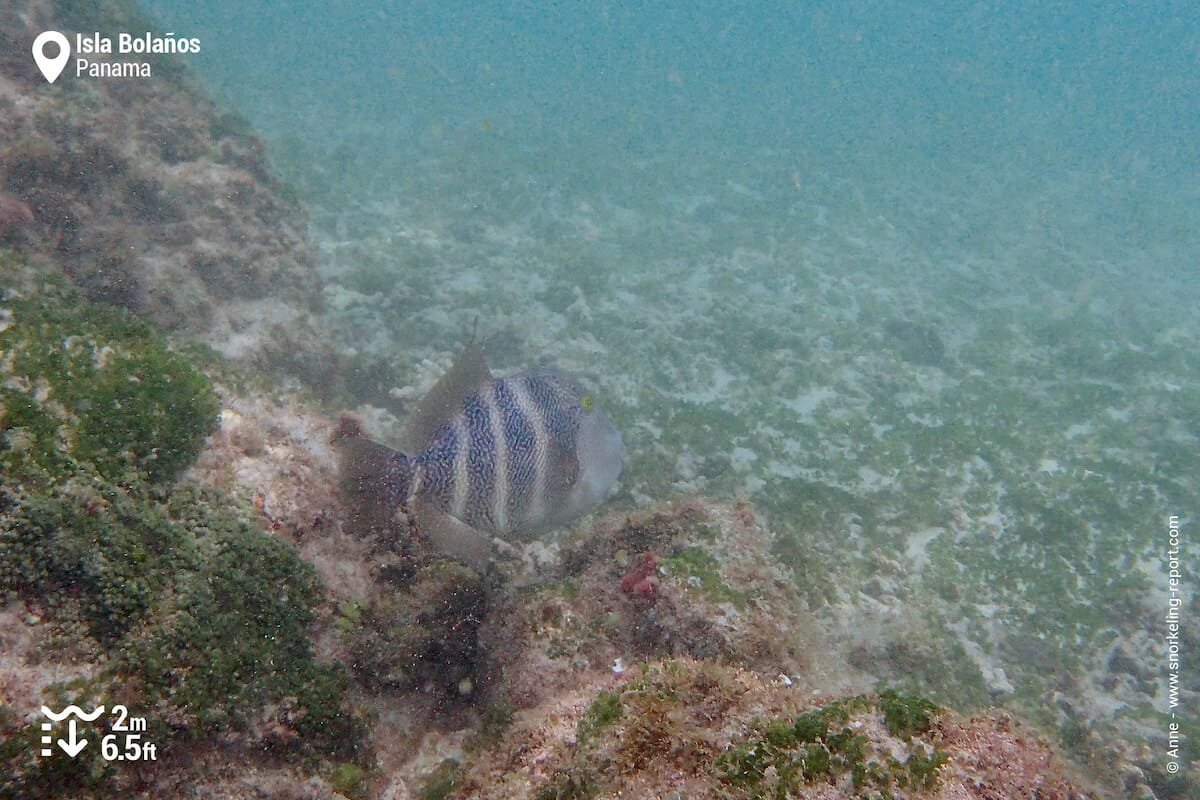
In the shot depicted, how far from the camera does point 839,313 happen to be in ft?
42.0

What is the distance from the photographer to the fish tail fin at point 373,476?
3162mm

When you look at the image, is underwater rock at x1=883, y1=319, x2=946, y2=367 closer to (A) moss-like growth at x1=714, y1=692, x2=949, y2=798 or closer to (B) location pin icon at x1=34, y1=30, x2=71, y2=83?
(A) moss-like growth at x1=714, y1=692, x2=949, y2=798

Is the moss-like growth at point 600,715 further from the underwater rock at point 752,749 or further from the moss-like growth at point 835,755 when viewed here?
the moss-like growth at point 835,755

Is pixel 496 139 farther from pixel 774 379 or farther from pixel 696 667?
pixel 696 667

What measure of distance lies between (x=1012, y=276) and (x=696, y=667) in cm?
1857

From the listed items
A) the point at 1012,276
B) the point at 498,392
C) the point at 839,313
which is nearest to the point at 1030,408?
the point at 839,313

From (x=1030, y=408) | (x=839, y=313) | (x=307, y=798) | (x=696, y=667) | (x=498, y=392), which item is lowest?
(x=1030, y=408)

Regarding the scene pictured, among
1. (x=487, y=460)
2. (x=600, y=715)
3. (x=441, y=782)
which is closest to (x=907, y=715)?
(x=600, y=715)

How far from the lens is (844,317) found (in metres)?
12.7

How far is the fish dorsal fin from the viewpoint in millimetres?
3477

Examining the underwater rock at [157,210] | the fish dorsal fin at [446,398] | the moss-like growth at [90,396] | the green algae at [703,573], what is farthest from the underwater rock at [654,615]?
the underwater rock at [157,210]

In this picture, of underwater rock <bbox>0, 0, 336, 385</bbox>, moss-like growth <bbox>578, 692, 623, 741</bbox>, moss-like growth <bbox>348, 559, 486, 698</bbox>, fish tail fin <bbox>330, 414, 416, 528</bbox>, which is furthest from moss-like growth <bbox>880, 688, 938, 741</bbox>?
underwater rock <bbox>0, 0, 336, 385</bbox>

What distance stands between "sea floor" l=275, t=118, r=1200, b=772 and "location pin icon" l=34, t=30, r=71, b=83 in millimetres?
4088

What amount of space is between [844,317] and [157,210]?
12.0 metres
